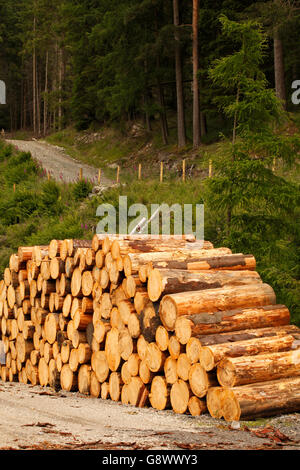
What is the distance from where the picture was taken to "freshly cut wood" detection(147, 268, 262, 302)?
7.00m

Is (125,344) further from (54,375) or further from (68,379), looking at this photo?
(54,375)

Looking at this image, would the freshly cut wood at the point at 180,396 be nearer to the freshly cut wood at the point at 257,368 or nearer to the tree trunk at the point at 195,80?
the freshly cut wood at the point at 257,368

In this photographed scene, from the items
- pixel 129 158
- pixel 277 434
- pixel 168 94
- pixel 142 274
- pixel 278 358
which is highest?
pixel 168 94

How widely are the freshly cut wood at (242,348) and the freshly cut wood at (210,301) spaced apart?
636 millimetres

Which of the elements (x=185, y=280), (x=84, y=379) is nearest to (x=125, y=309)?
(x=185, y=280)

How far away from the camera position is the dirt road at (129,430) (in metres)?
4.69

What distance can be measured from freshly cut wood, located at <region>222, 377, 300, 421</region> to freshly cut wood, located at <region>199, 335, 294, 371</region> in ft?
1.34

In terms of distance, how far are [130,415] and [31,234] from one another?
1470 cm

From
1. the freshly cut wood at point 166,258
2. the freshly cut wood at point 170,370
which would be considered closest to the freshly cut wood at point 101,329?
the freshly cut wood at point 166,258

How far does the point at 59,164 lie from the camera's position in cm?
3394

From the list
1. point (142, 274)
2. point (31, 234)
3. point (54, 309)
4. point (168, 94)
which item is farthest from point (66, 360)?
point (168, 94)

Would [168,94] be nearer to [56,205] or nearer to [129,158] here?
[129,158]

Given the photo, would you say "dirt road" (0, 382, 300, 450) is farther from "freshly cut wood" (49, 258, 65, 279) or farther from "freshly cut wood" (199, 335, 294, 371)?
"freshly cut wood" (49, 258, 65, 279)
